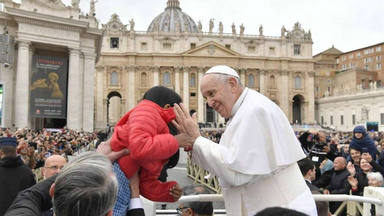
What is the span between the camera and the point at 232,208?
6.98ft

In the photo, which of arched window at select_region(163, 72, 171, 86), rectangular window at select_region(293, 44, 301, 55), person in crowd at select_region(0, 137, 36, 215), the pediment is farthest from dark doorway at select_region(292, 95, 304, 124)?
person in crowd at select_region(0, 137, 36, 215)

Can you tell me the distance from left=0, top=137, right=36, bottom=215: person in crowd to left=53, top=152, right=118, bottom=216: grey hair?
2881mm

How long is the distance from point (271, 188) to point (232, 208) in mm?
280

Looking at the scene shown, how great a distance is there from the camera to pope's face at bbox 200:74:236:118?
215 cm

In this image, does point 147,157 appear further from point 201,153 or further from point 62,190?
point 62,190

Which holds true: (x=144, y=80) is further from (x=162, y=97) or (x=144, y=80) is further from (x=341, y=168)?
(x=162, y=97)

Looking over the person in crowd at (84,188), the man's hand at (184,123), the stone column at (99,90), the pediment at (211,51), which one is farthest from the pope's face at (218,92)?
the pediment at (211,51)

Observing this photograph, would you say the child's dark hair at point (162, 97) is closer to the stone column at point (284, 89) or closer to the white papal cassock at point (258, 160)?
the white papal cassock at point (258, 160)

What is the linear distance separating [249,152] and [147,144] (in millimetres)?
568

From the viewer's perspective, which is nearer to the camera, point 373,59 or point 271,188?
point 271,188

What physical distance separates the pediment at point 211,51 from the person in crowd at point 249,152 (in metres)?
54.7

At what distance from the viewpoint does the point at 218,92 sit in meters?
2.16

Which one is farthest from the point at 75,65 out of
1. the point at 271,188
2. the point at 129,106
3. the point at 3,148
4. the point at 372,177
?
the point at 129,106

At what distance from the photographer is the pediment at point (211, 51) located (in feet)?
184
